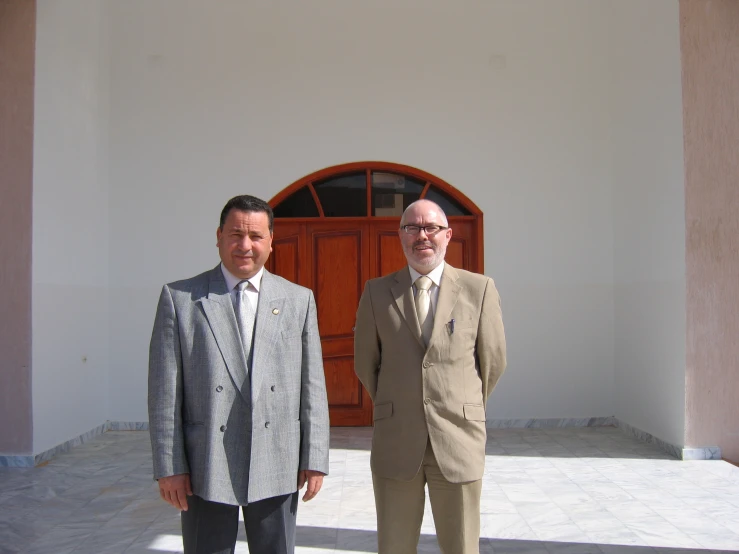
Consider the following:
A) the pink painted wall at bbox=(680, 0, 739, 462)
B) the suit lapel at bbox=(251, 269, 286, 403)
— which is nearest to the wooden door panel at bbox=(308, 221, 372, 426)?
the pink painted wall at bbox=(680, 0, 739, 462)

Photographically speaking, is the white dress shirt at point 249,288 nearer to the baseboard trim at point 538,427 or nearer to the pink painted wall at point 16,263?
A: the pink painted wall at point 16,263

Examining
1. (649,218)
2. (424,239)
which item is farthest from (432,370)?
(649,218)

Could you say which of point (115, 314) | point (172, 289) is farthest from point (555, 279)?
point (172, 289)

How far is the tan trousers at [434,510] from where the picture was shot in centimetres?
246

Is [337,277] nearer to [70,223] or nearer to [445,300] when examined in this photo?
[70,223]

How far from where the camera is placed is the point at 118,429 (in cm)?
747

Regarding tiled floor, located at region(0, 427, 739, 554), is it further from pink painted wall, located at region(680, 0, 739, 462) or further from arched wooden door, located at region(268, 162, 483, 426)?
arched wooden door, located at region(268, 162, 483, 426)

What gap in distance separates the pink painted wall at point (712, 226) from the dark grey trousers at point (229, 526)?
470cm

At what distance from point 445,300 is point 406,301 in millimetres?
142

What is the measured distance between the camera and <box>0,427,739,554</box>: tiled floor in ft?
12.9

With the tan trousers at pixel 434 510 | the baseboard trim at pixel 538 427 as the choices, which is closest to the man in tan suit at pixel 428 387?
the tan trousers at pixel 434 510

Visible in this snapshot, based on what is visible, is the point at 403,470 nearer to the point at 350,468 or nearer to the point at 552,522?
the point at 552,522

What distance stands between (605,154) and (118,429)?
5.92m

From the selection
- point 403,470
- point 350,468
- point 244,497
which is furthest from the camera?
point 350,468
